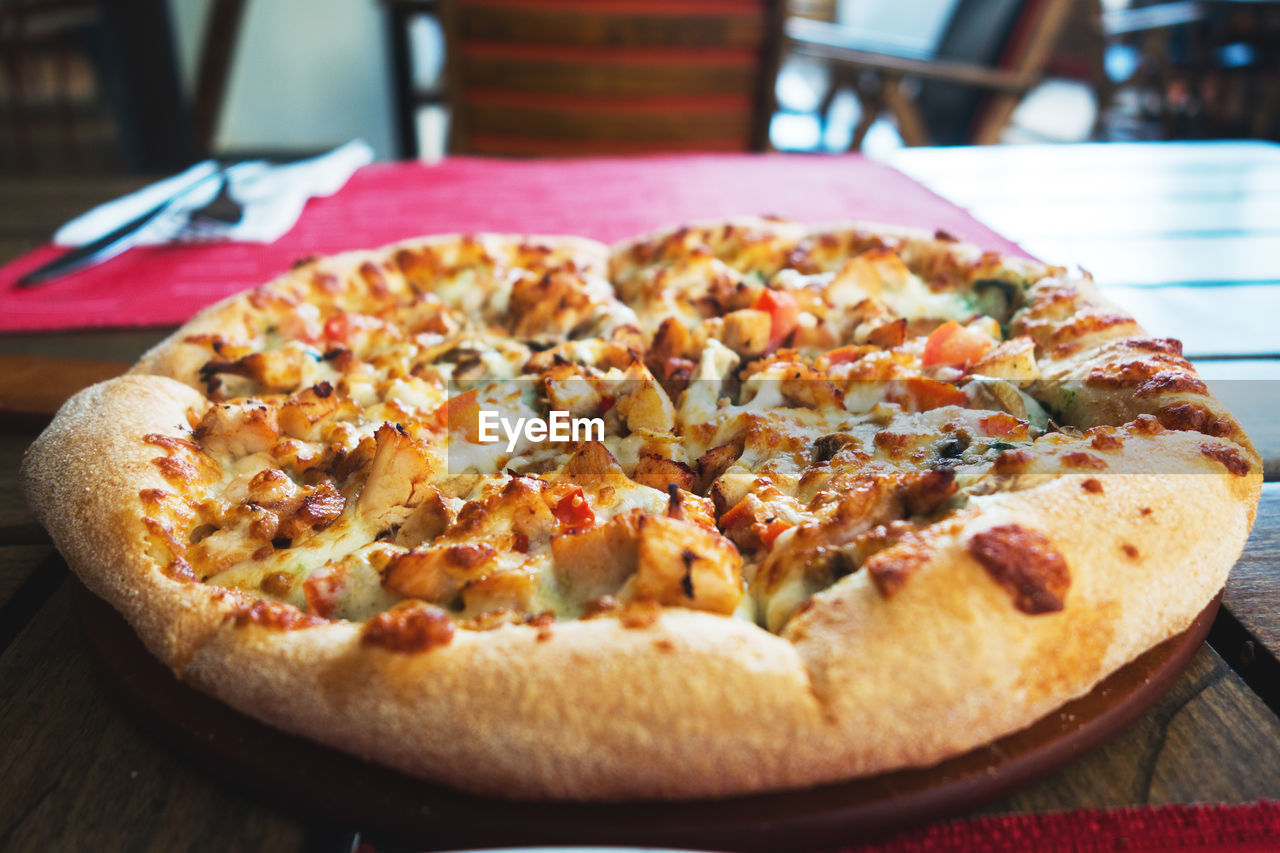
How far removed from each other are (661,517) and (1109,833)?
1.71 feet

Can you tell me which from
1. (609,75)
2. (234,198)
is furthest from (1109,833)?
(609,75)

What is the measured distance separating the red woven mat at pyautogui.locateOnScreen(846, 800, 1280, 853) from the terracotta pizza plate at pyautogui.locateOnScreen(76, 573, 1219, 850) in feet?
0.07

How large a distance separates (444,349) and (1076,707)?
1109 millimetres

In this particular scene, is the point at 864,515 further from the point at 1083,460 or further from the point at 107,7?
the point at 107,7

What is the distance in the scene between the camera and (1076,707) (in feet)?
3.03

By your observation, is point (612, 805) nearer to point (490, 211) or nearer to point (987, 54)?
point (490, 211)

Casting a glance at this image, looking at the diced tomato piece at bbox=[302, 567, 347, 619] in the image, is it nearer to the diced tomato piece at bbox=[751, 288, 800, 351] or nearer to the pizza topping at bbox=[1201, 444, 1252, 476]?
→ the diced tomato piece at bbox=[751, 288, 800, 351]

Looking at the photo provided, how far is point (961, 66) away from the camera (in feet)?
16.5

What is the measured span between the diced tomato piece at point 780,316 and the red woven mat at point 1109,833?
2.99ft

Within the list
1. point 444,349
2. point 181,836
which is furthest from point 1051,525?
point 444,349

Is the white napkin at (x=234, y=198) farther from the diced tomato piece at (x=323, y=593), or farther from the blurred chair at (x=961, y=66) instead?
the blurred chair at (x=961, y=66)

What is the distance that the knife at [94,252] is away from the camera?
2275mm

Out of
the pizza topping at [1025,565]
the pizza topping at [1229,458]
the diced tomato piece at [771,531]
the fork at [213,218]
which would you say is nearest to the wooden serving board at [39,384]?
the fork at [213,218]

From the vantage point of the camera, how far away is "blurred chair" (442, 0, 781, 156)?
4492mm
